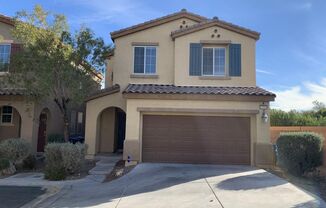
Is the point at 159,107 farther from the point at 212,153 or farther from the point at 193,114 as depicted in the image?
the point at 212,153

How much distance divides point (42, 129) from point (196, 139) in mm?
9484

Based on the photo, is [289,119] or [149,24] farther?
Result: [289,119]

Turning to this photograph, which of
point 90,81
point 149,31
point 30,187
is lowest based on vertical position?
point 30,187

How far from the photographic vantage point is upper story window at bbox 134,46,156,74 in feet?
61.2

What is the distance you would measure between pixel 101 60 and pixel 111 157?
5046 millimetres

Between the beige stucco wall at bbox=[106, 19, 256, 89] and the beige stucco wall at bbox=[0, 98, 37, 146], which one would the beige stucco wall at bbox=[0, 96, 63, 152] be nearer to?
the beige stucco wall at bbox=[0, 98, 37, 146]

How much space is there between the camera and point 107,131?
19.7 m

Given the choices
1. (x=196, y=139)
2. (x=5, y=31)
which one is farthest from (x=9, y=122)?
(x=196, y=139)

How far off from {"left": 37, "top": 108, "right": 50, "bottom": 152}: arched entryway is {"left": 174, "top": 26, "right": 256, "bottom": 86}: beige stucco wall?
7.96 meters

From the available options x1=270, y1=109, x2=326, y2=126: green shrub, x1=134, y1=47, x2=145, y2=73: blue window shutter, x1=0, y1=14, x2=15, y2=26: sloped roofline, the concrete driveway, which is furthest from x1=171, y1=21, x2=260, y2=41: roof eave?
x1=0, y1=14, x2=15, y2=26: sloped roofline

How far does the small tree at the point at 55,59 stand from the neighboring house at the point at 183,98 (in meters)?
2.00

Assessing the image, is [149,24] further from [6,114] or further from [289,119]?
[289,119]

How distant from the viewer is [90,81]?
1598cm

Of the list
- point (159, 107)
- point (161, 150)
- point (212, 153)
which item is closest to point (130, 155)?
point (161, 150)
